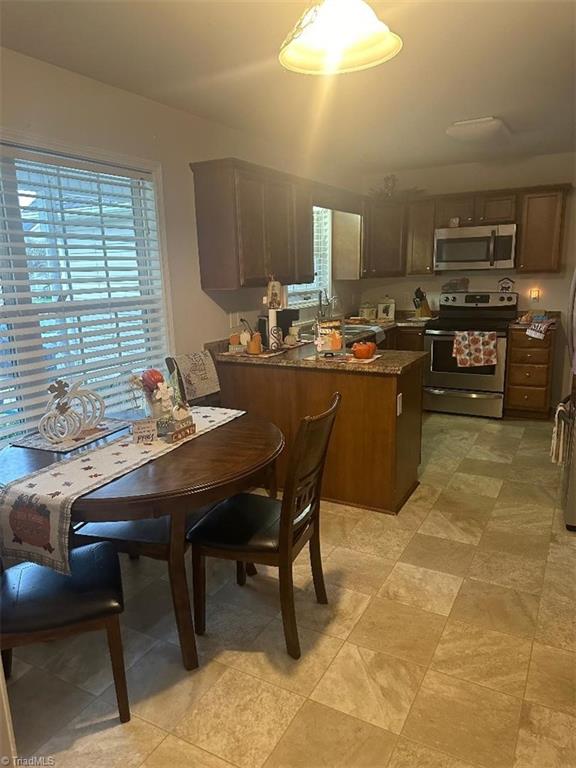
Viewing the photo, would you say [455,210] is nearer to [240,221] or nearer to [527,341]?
[527,341]

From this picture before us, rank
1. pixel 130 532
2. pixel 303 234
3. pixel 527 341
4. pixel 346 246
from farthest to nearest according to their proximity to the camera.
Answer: pixel 346 246 → pixel 527 341 → pixel 303 234 → pixel 130 532

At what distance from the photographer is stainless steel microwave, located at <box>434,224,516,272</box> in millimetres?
4965

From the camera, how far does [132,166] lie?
9.65ft

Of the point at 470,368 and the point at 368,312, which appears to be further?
the point at 368,312

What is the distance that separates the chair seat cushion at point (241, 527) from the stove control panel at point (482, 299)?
3750 mm

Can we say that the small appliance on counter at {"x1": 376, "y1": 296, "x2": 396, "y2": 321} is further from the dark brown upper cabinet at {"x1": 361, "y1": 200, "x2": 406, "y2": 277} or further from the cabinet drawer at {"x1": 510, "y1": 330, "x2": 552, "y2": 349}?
the cabinet drawer at {"x1": 510, "y1": 330, "x2": 552, "y2": 349}

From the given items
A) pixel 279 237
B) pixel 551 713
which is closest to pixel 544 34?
pixel 279 237

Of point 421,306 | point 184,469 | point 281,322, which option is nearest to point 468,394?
point 421,306

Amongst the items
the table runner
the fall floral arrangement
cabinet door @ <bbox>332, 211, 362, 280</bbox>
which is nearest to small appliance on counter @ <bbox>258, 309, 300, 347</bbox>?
cabinet door @ <bbox>332, 211, 362, 280</bbox>

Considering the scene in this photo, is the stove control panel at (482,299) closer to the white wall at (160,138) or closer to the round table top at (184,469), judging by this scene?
the white wall at (160,138)

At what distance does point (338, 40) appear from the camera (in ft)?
5.41

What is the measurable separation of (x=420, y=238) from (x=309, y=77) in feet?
9.76

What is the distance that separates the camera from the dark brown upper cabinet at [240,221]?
10.8 ft

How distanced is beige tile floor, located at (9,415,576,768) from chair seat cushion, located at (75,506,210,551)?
0.45 meters
